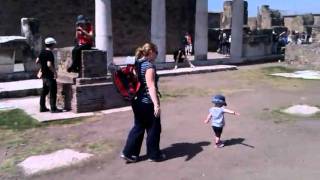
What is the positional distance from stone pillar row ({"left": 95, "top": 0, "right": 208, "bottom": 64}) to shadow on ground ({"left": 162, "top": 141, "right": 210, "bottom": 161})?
9.80 m

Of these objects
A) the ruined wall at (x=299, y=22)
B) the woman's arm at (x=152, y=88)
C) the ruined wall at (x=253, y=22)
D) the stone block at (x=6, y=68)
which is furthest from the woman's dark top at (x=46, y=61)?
the ruined wall at (x=299, y=22)

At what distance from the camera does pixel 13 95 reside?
13234 mm

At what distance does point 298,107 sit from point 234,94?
2.51 m

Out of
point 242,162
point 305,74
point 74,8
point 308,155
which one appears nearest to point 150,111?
point 242,162

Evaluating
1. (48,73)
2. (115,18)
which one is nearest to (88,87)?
(48,73)

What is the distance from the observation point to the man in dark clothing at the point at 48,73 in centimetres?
1045

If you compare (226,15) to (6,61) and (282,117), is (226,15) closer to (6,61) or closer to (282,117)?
(6,61)

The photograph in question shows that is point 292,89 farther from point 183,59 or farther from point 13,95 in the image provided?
point 13,95

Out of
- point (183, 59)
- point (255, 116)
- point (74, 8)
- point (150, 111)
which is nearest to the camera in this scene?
point (150, 111)

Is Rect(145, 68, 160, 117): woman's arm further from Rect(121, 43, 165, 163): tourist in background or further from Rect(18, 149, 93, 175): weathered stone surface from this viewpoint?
Rect(18, 149, 93, 175): weathered stone surface

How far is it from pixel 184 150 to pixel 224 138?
1.01m

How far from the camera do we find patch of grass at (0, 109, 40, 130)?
9.56 metres

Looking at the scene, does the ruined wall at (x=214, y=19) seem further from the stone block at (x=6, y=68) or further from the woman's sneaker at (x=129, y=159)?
the woman's sneaker at (x=129, y=159)

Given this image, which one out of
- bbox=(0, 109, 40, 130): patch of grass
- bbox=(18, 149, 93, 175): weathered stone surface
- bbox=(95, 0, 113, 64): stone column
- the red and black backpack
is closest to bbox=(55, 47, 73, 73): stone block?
bbox=(0, 109, 40, 130): patch of grass
